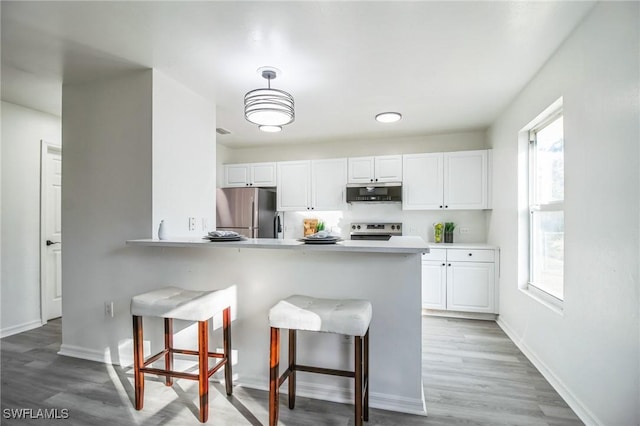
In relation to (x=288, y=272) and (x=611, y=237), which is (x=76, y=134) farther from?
(x=611, y=237)

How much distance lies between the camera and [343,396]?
2.11 meters

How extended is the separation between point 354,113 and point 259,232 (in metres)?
2.00

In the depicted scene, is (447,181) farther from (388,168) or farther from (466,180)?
(388,168)

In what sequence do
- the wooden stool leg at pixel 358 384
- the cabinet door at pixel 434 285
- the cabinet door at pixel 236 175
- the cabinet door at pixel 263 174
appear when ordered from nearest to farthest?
the wooden stool leg at pixel 358 384 → the cabinet door at pixel 434 285 → the cabinet door at pixel 263 174 → the cabinet door at pixel 236 175

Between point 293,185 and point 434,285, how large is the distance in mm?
2352

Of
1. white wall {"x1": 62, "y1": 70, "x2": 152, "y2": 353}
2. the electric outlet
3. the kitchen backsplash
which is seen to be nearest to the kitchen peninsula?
white wall {"x1": 62, "y1": 70, "x2": 152, "y2": 353}

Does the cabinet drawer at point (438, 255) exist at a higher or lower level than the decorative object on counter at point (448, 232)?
lower

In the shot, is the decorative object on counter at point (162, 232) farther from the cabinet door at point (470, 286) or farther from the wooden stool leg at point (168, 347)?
the cabinet door at point (470, 286)

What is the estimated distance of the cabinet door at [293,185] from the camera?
481 centimetres

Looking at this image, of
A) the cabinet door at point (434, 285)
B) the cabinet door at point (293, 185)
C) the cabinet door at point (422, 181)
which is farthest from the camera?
the cabinet door at point (293, 185)

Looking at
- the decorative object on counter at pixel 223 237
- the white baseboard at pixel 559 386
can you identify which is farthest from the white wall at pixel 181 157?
the white baseboard at pixel 559 386

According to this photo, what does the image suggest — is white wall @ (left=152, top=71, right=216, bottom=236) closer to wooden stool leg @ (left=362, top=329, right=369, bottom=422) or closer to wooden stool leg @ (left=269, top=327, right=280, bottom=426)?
wooden stool leg @ (left=269, top=327, right=280, bottom=426)

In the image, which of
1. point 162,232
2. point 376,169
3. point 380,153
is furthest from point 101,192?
point 380,153

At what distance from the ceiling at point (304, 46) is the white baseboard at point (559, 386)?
2262 millimetres
